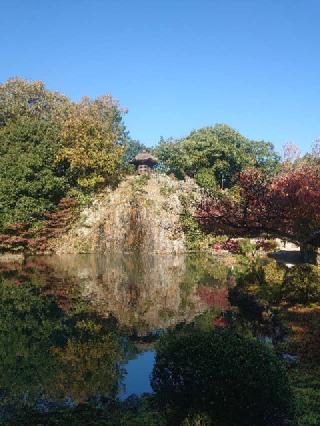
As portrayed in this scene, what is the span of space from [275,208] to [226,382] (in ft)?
21.3

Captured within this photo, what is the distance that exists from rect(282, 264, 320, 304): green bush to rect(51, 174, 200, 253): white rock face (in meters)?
21.8

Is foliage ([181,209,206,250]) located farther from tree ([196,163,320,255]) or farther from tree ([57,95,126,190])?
tree ([196,163,320,255])

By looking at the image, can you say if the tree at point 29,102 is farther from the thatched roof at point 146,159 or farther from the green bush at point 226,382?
the green bush at point 226,382

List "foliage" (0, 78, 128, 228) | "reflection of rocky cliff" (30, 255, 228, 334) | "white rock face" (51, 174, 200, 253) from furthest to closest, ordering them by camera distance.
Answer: "white rock face" (51, 174, 200, 253) < "foliage" (0, 78, 128, 228) < "reflection of rocky cliff" (30, 255, 228, 334)

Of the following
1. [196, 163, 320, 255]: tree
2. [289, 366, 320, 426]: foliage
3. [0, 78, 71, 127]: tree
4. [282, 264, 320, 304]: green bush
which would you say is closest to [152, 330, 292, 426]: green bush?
[289, 366, 320, 426]: foliage

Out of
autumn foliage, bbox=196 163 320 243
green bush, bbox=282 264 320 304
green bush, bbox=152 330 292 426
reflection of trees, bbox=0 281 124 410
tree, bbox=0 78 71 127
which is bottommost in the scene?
reflection of trees, bbox=0 281 124 410

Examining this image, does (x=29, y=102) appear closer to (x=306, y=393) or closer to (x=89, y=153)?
(x=89, y=153)

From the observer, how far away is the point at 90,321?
15.1 meters

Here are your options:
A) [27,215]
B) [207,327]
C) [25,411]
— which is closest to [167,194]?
[27,215]

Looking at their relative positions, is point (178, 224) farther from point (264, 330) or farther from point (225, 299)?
point (264, 330)

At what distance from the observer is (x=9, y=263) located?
3138 centimetres

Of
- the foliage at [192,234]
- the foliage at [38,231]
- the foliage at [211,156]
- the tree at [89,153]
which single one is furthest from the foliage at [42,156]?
the foliage at [211,156]

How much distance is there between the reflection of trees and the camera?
30.6 ft

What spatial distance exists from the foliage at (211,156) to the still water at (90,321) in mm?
22599
